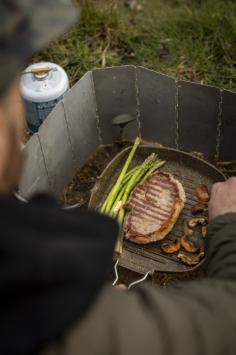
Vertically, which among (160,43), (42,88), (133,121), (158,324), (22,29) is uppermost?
(22,29)

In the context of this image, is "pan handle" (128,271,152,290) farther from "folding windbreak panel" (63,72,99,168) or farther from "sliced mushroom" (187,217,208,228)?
"folding windbreak panel" (63,72,99,168)

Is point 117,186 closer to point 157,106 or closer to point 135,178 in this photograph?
point 135,178

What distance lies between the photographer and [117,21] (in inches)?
199

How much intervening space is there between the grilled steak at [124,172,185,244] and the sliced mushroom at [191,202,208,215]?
106 mm

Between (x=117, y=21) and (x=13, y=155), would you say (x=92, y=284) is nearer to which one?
(x=13, y=155)

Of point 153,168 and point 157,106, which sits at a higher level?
point 157,106

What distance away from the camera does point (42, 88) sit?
3957 mm

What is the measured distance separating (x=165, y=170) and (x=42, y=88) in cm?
102

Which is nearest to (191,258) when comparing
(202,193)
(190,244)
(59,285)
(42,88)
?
(190,244)

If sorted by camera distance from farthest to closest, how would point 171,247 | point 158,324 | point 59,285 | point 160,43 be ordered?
point 160,43 → point 171,247 → point 158,324 → point 59,285

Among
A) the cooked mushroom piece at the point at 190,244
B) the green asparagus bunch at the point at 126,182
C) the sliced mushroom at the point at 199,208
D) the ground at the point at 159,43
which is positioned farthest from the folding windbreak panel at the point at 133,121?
the cooked mushroom piece at the point at 190,244

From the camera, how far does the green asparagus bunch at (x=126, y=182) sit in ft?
13.0

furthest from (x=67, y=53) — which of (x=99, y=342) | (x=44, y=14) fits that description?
(x=99, y=342)

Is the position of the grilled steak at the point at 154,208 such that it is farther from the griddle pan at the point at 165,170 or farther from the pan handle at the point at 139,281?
the pan handle at the point at 139,281
